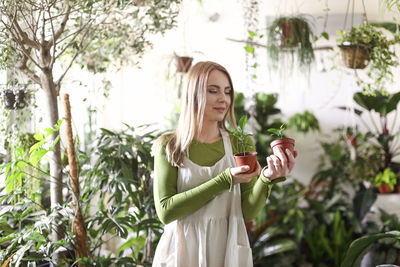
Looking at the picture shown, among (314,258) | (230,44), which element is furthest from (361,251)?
(230,44)

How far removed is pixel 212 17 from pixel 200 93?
2.54m

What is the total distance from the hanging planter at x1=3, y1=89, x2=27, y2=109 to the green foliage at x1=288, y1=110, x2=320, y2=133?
8.21ft

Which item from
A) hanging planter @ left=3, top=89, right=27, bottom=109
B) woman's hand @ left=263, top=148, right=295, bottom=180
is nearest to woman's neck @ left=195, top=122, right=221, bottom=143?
woman's hand @ left=263, top=148, right=295, bottom=180

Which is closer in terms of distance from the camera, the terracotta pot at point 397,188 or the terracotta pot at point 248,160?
the terracotta pot at point 248,160

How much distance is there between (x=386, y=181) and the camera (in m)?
3.57

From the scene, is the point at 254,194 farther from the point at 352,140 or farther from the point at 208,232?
the point at 352,140

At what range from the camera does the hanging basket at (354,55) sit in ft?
9.00

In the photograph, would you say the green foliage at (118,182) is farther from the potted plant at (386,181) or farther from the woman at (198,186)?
the potted plant at (386,181)

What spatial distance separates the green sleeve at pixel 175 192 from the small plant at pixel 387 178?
243 cm

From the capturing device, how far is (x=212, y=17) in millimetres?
4051

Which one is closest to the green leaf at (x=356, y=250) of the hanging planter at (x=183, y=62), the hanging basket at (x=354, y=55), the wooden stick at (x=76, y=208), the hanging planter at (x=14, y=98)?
the hanging basket at (x=354, y=55)

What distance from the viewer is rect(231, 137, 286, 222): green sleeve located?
1584mm

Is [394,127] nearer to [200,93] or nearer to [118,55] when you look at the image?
[118,55]

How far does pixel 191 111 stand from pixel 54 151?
37.1 inches
